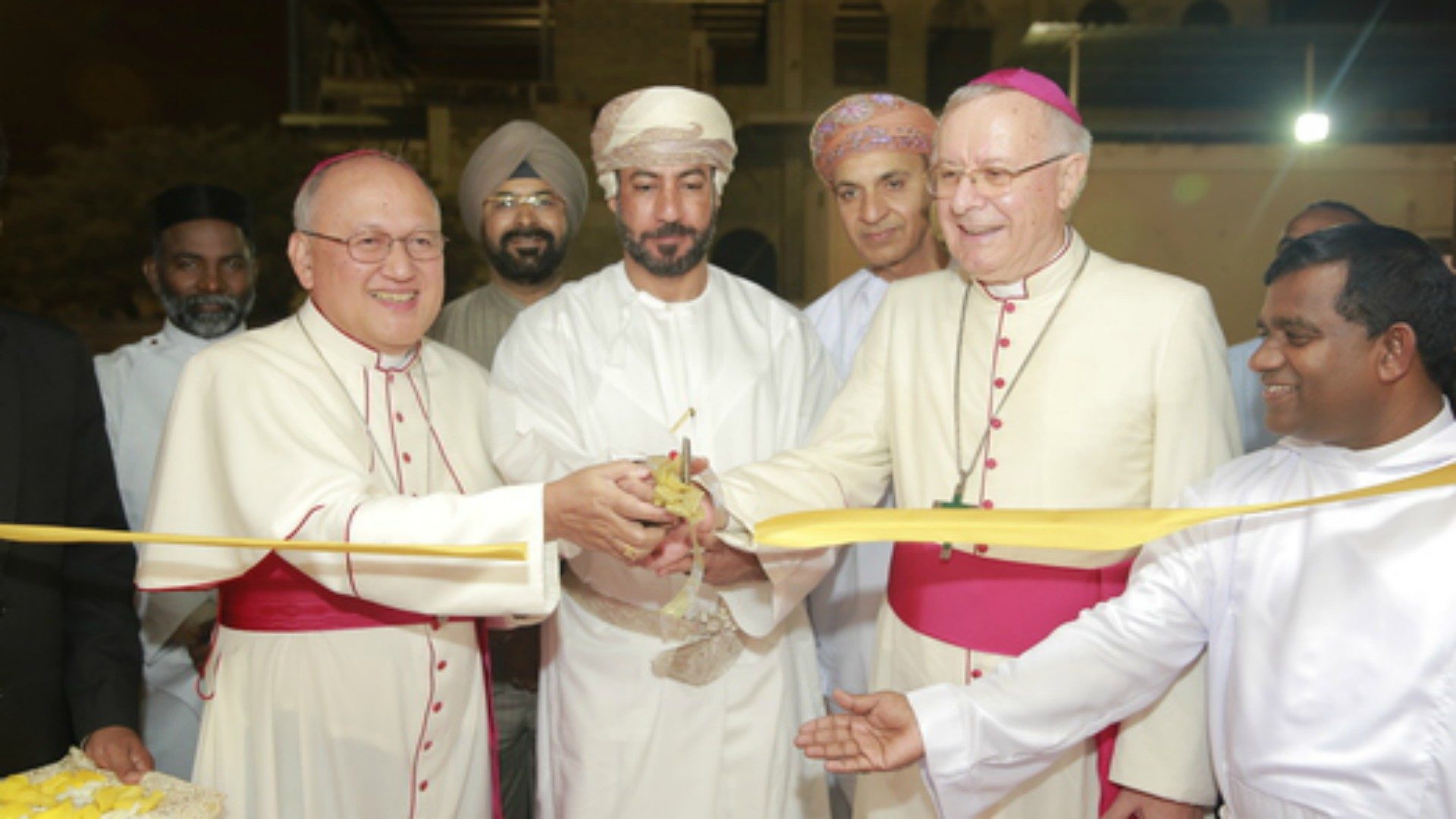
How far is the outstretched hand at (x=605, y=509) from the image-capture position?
9.66 feet

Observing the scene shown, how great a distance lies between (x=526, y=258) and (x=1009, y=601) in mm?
2755

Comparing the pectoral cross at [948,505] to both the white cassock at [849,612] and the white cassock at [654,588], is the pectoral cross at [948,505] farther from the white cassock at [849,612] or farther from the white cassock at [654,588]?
the white cassock at [849,612]

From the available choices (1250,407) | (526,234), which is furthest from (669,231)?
(1250,407)

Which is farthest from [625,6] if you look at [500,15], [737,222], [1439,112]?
[1439,112]

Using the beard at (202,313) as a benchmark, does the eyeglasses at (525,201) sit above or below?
above

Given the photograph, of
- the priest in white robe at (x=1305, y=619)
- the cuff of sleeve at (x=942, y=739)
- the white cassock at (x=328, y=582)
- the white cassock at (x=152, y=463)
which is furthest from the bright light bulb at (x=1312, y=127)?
the white cassock at (x=328, y=582)

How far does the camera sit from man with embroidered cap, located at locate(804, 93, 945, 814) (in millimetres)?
4086

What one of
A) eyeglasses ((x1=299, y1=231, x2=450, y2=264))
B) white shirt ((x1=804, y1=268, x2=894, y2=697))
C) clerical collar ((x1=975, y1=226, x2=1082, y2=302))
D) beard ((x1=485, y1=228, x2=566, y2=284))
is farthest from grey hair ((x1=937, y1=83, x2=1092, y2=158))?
beard ((x1=485, y1=228, x2=566, y2=284))

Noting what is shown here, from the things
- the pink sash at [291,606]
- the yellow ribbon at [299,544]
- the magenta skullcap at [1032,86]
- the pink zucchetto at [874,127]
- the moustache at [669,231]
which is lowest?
the pink sash at [291,606]

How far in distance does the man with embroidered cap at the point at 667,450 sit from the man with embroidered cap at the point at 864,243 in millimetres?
502

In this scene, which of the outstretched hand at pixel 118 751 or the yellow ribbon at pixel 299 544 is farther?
the outstretched hand at pixel 118 751

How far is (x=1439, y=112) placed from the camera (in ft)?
42.0

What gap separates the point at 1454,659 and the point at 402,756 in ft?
7.79

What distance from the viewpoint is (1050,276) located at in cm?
315
